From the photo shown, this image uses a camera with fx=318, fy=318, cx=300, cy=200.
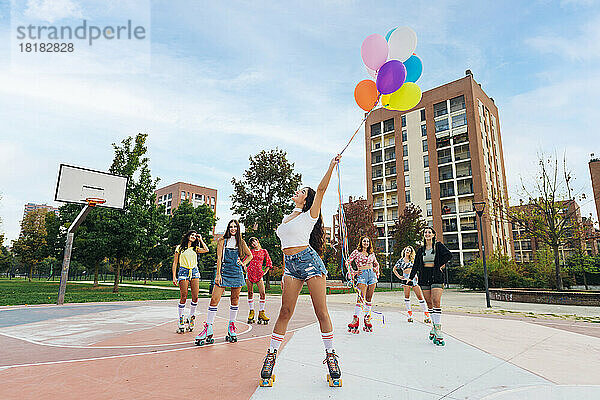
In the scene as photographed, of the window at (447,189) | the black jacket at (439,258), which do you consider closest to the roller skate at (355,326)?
the black jacket at (439,258)

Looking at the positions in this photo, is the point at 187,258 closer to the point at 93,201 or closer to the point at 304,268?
the point at 304,268

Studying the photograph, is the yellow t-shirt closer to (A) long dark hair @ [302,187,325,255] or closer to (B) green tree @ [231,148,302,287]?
(A) long dark hair @ [302,187,325,255]

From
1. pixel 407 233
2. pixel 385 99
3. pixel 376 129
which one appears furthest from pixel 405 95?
pixel 376 129

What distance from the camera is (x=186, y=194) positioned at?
86000mm

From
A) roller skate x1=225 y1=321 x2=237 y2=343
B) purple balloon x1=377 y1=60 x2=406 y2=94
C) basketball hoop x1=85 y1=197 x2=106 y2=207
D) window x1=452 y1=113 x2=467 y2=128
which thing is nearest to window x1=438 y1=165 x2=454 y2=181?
window x1=452 y1=113 x2=467 y2=128

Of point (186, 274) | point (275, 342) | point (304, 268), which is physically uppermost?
point (304, 268)

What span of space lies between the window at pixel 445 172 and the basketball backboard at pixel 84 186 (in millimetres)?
43607

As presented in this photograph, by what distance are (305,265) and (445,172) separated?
4901 centimetres

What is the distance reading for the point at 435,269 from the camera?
5.80 meters

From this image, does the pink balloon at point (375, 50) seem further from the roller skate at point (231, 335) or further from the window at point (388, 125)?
the window at point (388, 125)

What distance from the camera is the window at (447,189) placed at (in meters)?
46.2

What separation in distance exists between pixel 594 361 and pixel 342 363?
3577 mm

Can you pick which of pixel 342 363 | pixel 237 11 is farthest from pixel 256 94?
pixel 342 363

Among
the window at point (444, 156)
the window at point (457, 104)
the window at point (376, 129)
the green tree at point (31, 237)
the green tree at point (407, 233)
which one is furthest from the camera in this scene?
the window at point (376, 129)
